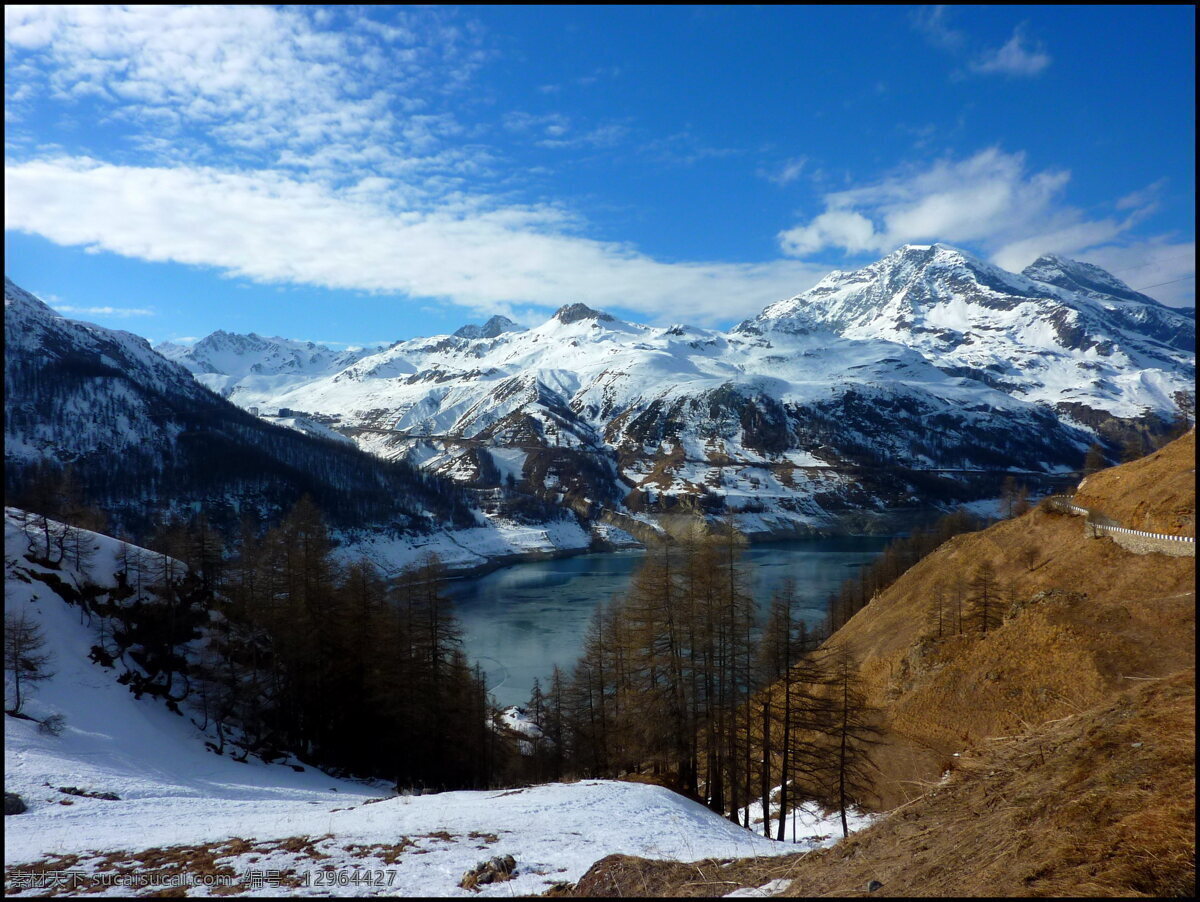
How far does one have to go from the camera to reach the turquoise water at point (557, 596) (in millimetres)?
53500

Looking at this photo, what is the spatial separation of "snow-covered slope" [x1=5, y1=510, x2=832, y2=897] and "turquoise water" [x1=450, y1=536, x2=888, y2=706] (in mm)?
10669

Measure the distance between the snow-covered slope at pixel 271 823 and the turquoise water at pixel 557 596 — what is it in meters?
10.7

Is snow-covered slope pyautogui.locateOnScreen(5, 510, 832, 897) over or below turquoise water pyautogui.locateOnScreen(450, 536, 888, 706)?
over

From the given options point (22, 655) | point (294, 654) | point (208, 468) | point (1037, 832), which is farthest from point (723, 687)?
point (208, 468)

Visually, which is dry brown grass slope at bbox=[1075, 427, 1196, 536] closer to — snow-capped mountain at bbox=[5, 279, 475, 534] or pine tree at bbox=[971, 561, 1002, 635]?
pine tree at bbox=[971, 561, 1002, 635]

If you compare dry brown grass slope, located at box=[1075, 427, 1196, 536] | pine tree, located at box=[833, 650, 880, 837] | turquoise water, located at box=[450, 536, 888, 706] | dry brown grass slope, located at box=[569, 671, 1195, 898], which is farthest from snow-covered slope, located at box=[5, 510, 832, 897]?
dry brown grass slope, located at box=[1075, 427, 1196, 536]

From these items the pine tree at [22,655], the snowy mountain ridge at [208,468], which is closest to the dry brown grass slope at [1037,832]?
the pine tree at [22,655]

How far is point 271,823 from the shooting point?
1195cm

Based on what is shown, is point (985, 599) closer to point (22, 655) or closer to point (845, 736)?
point (845, 736)

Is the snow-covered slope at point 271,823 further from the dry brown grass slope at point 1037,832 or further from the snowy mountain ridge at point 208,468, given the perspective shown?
the snowy mountain ridge at point 208,468

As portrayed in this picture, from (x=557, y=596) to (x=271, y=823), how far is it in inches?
2950

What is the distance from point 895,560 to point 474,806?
2462 inches

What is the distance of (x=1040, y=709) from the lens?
890 inches

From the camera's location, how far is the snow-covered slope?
8.75m
